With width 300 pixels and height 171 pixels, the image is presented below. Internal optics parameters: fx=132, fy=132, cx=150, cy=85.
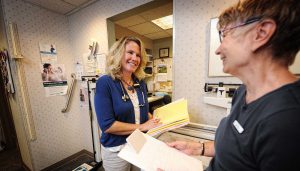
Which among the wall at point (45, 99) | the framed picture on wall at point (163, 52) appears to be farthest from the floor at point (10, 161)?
the framed picture on wall at point (163, 52)

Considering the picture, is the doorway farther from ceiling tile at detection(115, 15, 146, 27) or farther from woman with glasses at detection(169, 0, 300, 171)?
woman with glasses at detection(169, 0, 300, 171)

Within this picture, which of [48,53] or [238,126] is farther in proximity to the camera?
[48,53]

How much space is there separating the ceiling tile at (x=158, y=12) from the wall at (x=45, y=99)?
1.26 metres

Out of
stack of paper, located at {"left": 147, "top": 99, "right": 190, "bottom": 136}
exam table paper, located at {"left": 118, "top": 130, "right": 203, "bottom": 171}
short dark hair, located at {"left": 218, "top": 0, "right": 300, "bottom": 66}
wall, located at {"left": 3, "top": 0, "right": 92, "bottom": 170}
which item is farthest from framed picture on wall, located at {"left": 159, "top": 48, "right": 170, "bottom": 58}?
short dark hair, located at {"left": 218, "top": 0, "right": 300, "bottom": 66}

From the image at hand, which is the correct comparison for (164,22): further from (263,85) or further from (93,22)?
(263,85)

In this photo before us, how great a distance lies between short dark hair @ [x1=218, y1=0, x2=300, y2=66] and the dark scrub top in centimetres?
9

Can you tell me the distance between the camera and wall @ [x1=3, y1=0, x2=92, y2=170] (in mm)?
1636

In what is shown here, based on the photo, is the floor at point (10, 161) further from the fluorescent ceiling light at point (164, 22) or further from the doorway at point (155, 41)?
the fluorescent ceiling light at point (164, 22)

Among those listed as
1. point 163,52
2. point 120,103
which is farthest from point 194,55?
point 163,52

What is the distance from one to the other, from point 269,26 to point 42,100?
2.35 m

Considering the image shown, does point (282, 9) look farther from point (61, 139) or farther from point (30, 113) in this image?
point (61, 139)

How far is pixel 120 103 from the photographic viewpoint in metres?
0.88

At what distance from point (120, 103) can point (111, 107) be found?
62 millimetres

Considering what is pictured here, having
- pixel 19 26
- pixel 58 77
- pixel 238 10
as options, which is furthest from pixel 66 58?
pixel 238 10
